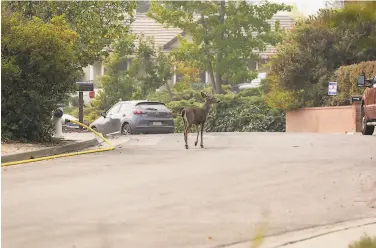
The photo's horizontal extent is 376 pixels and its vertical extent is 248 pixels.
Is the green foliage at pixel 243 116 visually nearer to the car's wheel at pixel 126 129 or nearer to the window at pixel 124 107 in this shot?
the window at pixel 124 107

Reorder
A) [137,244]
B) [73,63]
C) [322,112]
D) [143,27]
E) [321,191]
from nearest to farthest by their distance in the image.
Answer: [137,244]
[321,191]
[73,63]
[322,112]
[143,27]

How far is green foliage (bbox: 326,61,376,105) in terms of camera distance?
3536 centimetres

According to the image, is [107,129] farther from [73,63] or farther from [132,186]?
[132,186]

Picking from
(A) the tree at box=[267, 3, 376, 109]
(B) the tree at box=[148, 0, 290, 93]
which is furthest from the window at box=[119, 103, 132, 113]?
(B) the tree at box=[148, 0, 290, 93]

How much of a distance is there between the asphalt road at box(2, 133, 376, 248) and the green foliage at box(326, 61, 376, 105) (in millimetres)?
16387

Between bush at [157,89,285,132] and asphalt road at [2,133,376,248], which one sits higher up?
asphalt road at [2,133,376,248]

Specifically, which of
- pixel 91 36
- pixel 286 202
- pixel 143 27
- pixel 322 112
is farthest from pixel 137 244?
pixel 143 27

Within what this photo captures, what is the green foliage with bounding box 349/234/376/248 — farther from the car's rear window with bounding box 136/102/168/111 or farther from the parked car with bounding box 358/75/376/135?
the car's rear window with bounding box 136/102/168/111

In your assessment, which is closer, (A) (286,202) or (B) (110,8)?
(A) (286,202)

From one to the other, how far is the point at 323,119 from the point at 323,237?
32.9 meters

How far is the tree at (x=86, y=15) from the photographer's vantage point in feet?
88.6

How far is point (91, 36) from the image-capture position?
1096 inches

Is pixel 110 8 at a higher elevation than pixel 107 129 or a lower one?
higher

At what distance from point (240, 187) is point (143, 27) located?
5521cm
